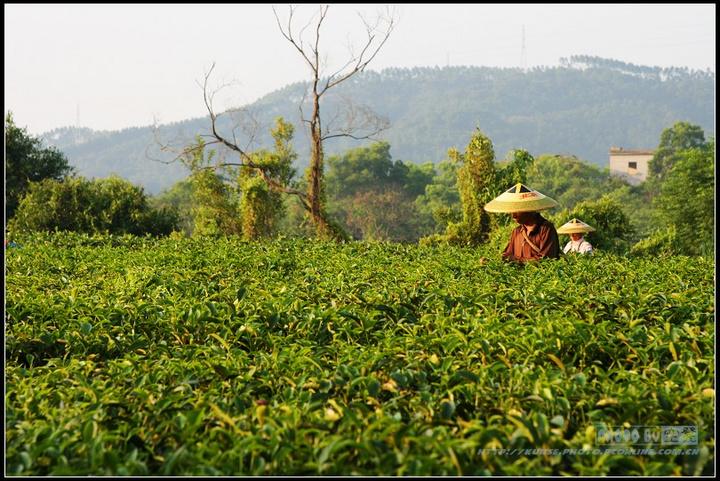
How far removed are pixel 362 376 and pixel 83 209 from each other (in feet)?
75.1

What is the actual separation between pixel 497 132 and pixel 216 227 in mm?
170908

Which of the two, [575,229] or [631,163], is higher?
[575,229]

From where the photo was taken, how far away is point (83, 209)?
2455cm

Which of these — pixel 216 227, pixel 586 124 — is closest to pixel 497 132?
pixel 586 124

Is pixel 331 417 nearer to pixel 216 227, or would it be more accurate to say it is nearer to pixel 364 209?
pixel 216 227

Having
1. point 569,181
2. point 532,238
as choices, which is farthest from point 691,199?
point 569,181

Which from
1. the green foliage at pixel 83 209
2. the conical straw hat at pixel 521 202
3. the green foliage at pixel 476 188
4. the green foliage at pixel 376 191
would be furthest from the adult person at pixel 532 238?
the green foliage at pixel 376 191

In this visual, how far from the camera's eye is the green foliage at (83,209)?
79.2 ft

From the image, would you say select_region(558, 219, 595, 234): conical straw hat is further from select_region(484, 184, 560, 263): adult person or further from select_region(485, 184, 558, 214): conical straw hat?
select_region(484, 184, 560, 263): adult person

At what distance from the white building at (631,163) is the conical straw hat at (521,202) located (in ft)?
335

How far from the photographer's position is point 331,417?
2.69 meters

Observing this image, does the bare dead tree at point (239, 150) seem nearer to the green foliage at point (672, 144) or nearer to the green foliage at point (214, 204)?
the green foliage at point (214, 204)

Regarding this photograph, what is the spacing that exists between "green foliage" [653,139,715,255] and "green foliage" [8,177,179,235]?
24.4 metres

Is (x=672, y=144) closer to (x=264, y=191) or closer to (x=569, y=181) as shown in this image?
(x=569, y=181)
